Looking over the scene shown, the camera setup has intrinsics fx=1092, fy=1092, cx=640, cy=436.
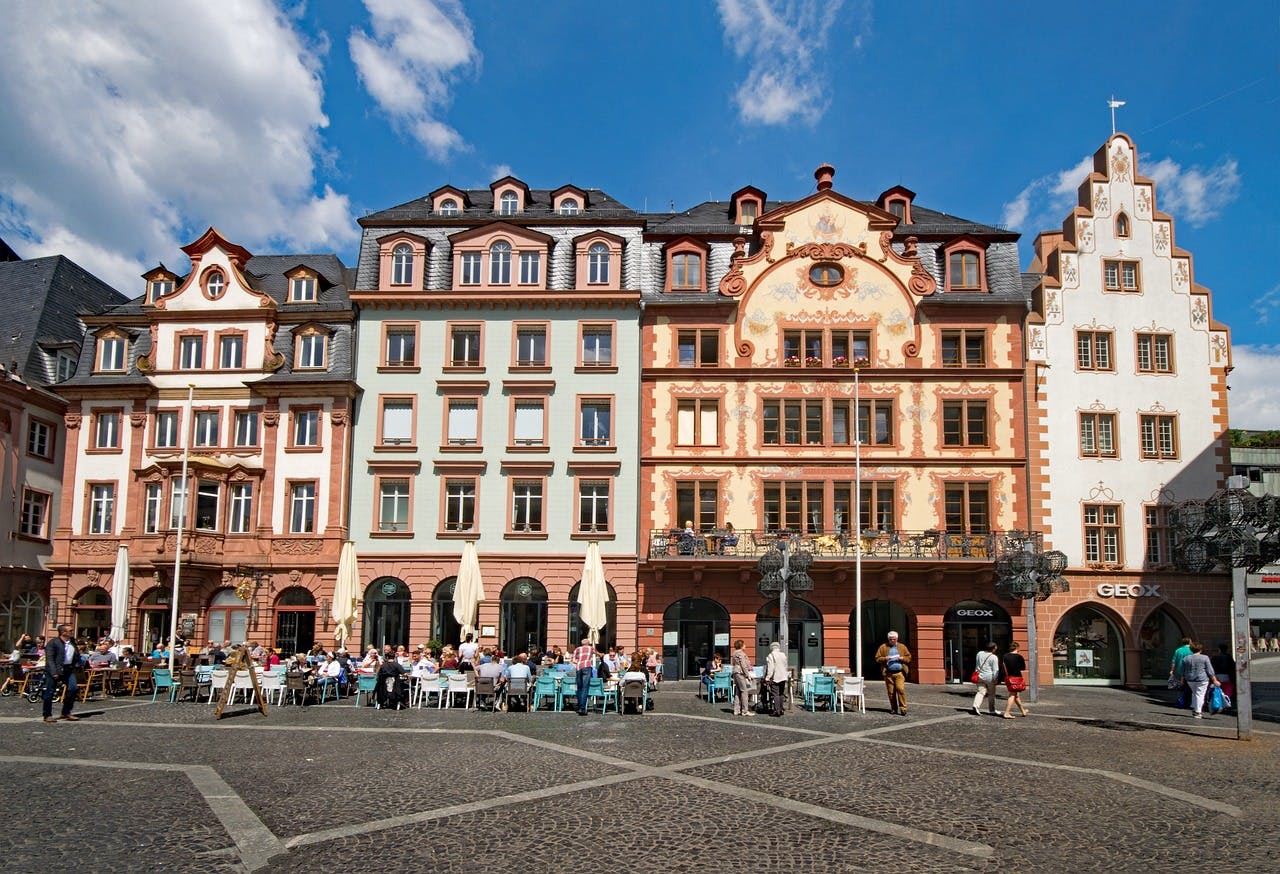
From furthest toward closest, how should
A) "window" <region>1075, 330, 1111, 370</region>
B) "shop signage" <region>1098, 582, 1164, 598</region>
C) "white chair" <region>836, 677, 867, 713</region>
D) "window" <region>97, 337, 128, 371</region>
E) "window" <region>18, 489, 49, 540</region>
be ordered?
"window" <region>97, 337, 128, 371</region>
"window" <region>18, 489, 49, 540</region>
"window" <region>1075, 330, 1111, 370</region>
"shop signage" <region>1098, 582, 1164, 598</region>
"white chair" <region>836, 677, 867, 713</region>

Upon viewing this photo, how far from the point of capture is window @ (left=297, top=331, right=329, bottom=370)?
4119cm

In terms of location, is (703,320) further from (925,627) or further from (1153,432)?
(1153,432)

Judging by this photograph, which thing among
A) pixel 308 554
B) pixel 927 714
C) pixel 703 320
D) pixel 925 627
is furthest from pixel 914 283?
pixel 308 554

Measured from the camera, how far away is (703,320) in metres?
40.5

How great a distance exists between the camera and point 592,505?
3950 cm

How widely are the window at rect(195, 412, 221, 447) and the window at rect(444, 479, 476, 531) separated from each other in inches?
353

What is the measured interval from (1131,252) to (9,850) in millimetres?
39484

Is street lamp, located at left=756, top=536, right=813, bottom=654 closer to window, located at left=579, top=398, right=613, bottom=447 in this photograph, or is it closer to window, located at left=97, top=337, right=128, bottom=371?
window, located at left=579, top=398, right=613, bottom=447

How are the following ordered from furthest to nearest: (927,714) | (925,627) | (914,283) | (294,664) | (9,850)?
(914,283)
(925,627)
(294,664)
(927,714)
(9,850)

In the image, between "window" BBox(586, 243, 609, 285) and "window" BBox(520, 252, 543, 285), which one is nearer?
"window" BBox(520, 252, 543, 285)

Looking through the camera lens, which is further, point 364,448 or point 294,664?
point 364,448

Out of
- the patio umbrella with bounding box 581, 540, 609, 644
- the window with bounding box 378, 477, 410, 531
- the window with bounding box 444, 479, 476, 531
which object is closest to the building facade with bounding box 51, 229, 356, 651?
the window with bounding box 378, 477, 410, 531

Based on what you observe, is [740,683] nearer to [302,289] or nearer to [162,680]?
[162,680]

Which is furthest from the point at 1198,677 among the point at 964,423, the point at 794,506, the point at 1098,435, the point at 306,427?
the point at 306,427
